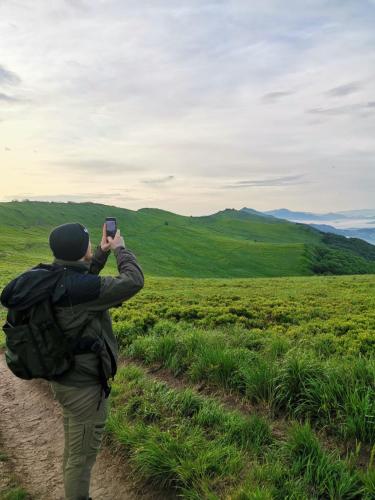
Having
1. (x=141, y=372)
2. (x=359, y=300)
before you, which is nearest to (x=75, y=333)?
(x=141, y=372)

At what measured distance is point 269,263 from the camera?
12312 cm

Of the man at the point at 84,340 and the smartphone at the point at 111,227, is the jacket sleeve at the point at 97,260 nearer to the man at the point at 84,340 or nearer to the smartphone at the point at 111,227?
the smartphone at the point at 111,227

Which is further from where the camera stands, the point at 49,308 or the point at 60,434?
the point at 60,434

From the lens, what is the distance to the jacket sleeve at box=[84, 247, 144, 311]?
4.43 meters

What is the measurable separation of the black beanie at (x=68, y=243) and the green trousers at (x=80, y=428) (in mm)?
1483

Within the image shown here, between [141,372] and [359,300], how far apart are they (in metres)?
17.4

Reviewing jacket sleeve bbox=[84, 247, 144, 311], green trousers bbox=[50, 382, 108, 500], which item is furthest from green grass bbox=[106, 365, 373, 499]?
jacket sleeve bbox=[84, 247, 144, 311]

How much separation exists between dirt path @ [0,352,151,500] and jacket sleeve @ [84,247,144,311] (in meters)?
2.74

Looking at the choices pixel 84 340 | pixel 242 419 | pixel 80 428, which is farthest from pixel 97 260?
pixel 242 419

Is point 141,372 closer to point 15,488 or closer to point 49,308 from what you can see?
point 15,488

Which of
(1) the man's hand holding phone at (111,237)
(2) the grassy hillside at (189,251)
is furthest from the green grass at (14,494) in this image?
(2) the grassy hillside at (189,251)

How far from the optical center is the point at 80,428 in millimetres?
4652

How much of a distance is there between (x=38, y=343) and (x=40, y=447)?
3.58 m

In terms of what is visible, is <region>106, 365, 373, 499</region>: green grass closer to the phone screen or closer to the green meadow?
the green meadow
